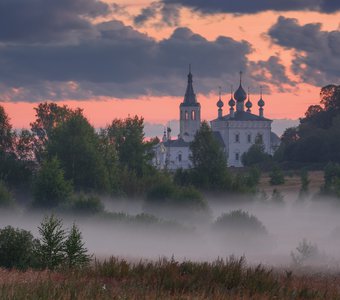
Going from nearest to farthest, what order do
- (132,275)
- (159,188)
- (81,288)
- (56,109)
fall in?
(81,288) < (132,275) < (159,188) < (56,109)

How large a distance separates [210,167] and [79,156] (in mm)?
17000

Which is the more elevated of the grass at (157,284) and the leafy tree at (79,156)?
the leafy tree at (79,156)

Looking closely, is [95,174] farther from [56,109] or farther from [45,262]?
[45,262]

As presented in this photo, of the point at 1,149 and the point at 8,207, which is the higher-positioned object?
the point at 1,149

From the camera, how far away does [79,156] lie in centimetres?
10188

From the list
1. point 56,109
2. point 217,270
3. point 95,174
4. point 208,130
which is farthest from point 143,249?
point 56,109

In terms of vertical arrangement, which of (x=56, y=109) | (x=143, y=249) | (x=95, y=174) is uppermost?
(x=56, y=109)

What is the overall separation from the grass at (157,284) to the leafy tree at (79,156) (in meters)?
76.6

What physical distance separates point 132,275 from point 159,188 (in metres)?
76.1

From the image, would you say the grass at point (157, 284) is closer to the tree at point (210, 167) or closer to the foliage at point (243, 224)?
the foliage at point (243, 224)

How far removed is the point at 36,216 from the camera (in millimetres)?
87000

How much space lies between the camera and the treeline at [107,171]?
289 feet

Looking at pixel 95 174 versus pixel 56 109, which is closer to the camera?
pixel 95 174

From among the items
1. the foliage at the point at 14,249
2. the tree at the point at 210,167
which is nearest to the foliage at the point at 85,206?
the tree at the point at 210,167
